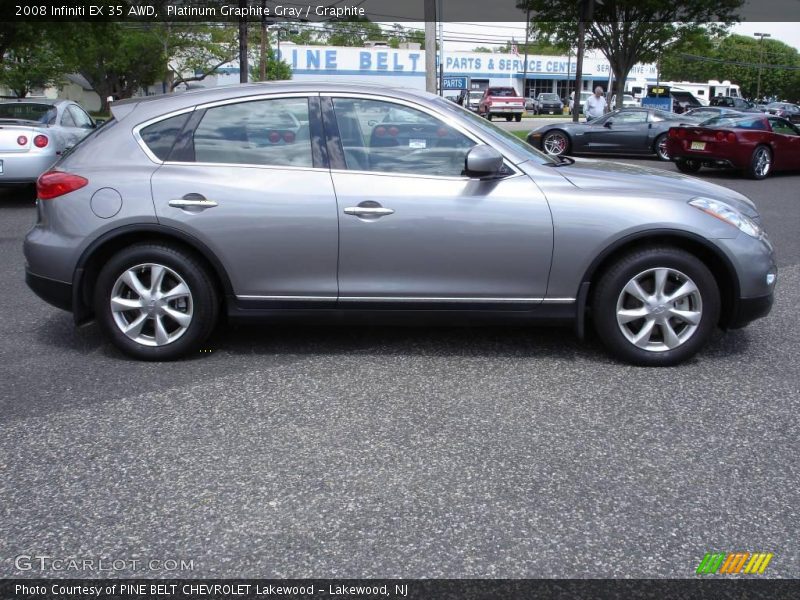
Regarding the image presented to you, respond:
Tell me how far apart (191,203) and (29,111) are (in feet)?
29.0

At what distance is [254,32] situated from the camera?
193ft

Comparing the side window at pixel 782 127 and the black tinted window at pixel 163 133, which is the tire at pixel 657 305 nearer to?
the black tinted window at pixel 163 133

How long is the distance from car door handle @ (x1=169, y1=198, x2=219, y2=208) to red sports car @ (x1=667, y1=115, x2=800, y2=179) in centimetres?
1326

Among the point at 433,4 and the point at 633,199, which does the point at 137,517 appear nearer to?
the point at 633,199

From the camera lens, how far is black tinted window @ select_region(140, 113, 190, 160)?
4812 millimetres

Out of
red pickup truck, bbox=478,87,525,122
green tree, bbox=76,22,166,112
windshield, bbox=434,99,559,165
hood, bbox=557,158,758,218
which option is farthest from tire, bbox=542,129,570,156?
green tree, bbox=76,22,166,112

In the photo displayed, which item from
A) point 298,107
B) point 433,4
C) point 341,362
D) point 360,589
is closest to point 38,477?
point 360,589

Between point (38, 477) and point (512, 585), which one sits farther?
point (38, 477)

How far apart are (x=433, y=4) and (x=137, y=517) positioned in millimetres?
18304

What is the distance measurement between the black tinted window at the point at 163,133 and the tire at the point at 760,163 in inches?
534

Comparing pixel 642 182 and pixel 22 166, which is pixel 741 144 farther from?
pixel 22 166

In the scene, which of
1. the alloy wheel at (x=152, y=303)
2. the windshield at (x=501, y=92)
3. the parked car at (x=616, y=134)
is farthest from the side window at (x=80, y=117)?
the windshield at (x=501, y=92)

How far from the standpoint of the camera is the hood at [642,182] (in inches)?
188

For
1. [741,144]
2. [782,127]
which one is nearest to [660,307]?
[741,144]
